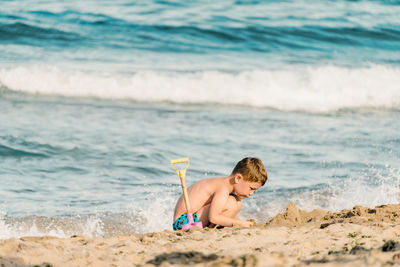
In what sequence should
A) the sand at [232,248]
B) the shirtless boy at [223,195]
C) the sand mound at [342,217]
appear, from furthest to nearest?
the shirtless boy at [223,195], the sand mound at [342,217], the sand at [232,248]

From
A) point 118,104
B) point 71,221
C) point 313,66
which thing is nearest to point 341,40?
point 313,66

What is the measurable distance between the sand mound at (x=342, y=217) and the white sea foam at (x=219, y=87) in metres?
5.88

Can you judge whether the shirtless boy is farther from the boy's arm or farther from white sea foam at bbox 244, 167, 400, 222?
white sea foam at bbox 244, 167, 400, 222

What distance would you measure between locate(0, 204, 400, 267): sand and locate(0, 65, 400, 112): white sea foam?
6.90 meters

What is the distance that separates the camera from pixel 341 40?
15.6 m

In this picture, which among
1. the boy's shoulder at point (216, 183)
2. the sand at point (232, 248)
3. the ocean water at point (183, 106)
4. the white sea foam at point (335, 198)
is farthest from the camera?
the ocean water at point (183, 106)

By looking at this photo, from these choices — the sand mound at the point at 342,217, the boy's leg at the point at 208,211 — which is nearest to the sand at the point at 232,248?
the sand mound at the point at 342,217

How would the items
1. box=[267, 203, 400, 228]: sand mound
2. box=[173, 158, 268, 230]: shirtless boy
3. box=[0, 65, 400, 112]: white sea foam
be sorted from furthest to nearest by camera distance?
1. box=[0, 65, 400, 112]: white sea foam
2. box=[173, 158, 268, 230]: shirtless boy
3. box=[267, 203, 400, 228]: sand mound

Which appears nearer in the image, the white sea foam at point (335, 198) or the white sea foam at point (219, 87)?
the white sea foam at point (335, 198)

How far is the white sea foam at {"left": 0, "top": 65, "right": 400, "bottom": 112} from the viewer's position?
11250 mm

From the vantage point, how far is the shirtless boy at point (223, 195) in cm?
496

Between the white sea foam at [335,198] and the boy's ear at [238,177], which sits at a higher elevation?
the boy's ear at [238,177]

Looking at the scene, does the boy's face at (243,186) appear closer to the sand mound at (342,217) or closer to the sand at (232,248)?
the sand mound at (342,217)

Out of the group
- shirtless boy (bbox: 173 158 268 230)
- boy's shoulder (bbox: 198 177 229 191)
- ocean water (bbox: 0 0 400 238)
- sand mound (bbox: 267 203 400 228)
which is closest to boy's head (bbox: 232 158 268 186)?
shirtless boy (bbox: 173 158 268 230)
